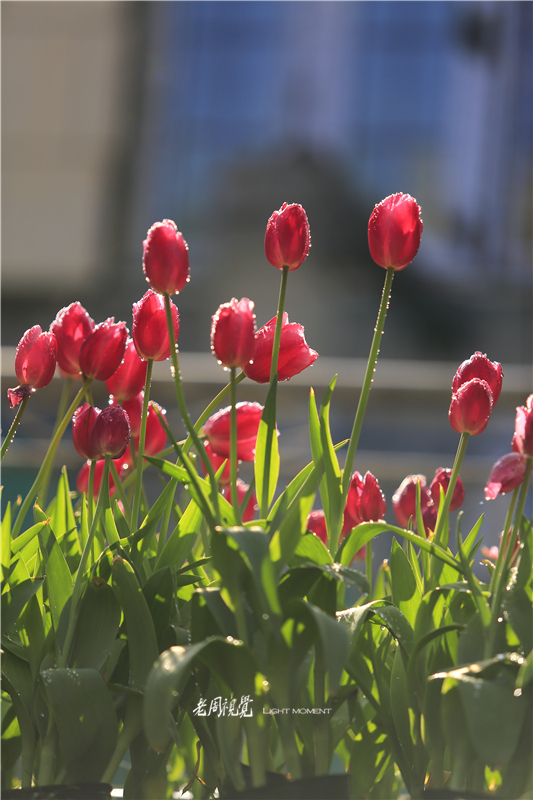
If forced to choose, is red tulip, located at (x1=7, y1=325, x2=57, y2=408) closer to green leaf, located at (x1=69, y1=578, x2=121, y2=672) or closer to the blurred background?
green leaf, located at (x1=69, y1=578, x2=121, y2=672)

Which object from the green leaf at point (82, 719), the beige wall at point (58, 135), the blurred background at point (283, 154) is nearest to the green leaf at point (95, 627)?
the green leaf at point (82, 719)

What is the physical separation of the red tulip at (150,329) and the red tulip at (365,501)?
0.42 ft

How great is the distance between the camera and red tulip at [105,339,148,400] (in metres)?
0.35

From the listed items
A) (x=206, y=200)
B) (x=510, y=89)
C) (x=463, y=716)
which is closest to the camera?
(x=463, y=716)

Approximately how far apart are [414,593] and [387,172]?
332 centimetres

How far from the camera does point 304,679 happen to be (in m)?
0.25

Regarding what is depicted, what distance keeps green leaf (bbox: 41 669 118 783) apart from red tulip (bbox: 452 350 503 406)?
0.20 m

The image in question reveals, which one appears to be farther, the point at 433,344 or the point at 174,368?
the point at 433,344

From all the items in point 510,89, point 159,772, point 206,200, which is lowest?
point 159,772

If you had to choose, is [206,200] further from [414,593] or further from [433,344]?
A: [414,593]

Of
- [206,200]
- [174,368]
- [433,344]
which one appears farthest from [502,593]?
[206,200]

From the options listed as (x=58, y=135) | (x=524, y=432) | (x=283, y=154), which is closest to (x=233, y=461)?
(x=524, y=432)

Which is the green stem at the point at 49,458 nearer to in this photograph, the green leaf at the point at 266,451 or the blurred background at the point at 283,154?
the green leaf at the point at 266,451

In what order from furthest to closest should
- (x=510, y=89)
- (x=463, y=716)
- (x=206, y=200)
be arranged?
(x=206, y=200) → (x=510, y=89) → (x=463, y=716)
